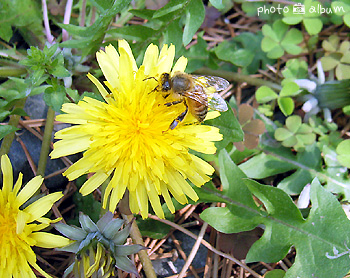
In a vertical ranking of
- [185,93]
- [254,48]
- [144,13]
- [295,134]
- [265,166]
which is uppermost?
[144,13]

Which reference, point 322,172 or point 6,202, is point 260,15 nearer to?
point 322,172

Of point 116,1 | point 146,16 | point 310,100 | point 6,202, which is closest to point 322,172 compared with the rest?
point 310,100

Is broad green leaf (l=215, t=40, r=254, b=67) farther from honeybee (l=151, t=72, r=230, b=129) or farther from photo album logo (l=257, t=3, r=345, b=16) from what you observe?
honeybee (l=151, t=72, r=230, b=129)

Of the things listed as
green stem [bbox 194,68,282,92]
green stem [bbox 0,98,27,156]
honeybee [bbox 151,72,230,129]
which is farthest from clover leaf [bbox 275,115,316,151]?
green stem [bbox 0,98,27,156]

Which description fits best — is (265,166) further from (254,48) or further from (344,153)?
(254,48)

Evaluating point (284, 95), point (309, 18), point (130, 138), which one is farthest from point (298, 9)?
point (130, 138)

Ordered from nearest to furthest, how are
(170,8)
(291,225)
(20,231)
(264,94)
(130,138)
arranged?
1. (20,231)
2. (130,138)
3. (170,8)
4. (291,225)
5. (264,94)

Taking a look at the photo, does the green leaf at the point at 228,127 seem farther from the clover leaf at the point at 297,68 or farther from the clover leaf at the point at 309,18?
the clover leaf at the point at 309,18
